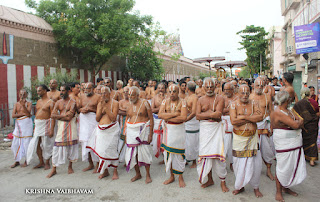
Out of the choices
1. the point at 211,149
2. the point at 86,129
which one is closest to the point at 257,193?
the point at 211,149

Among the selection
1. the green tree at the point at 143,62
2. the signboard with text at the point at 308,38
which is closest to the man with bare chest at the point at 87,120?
the signboard with text at the point at 308,38

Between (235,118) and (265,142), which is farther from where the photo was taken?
(265,142)

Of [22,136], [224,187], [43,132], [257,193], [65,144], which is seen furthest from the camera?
[22,136]

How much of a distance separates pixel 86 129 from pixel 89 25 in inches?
408

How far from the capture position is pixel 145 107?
16.0 feet

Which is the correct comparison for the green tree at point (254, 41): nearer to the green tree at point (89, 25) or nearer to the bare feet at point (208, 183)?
the green tree at point (89, 25)

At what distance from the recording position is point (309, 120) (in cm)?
568

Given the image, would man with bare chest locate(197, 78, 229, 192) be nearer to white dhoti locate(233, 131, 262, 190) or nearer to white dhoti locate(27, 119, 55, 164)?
white dhoti locate(233, 131, 262, 190)

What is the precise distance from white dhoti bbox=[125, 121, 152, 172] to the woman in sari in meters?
3.61

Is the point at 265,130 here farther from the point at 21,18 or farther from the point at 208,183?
the point at 21,18

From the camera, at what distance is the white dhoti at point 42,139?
221 inches

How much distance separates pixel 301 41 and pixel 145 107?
35.3 ft

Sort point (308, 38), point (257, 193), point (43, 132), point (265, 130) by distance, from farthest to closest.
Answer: point (308, 38) < point (43, 132) < point (265, 130) < point (257, 193)

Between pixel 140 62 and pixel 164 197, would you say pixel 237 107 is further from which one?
pixel 140 62
